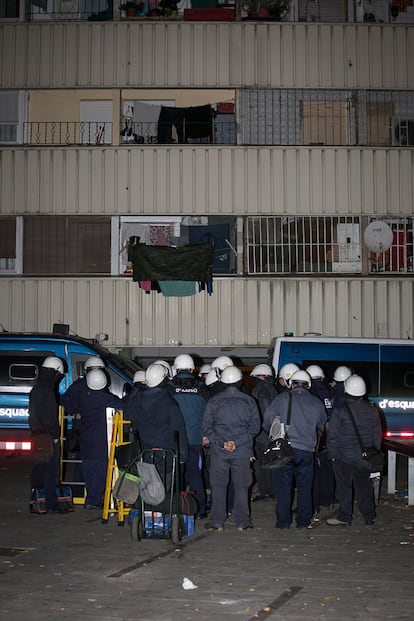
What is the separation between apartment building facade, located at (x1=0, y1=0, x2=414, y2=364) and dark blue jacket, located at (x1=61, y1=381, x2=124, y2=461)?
9231 mm

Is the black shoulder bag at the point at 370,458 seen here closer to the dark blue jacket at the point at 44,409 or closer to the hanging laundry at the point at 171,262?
the dark blue jacket at the point at 44,409

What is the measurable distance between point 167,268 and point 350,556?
1214cm

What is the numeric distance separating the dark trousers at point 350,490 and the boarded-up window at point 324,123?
1244 centimetres

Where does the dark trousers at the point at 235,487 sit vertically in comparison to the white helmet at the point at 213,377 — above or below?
below

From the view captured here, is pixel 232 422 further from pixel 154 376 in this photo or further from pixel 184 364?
pixel 184 364

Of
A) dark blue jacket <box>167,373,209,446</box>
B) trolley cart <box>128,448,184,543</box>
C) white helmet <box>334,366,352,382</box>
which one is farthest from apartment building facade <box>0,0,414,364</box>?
trolley cart <box>128,448,184,543</box>

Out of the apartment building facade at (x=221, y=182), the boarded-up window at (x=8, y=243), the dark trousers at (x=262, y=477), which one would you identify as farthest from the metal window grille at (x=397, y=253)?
the dark trousers at (x=262, y=477)

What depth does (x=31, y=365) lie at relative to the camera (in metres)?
16.2

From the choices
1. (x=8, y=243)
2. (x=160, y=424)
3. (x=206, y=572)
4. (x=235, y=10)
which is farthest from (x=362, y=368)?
(x=235, y=10)

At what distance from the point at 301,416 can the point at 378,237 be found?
11066 mm

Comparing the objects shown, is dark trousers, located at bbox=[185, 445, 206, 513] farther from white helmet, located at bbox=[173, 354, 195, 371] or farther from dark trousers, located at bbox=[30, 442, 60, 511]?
dark trousers, located at bbox=[30, 442, 60, 511]

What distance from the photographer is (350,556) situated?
29.6ft

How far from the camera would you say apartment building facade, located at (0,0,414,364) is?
21.0 m

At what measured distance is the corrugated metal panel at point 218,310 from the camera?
68.5 ft
